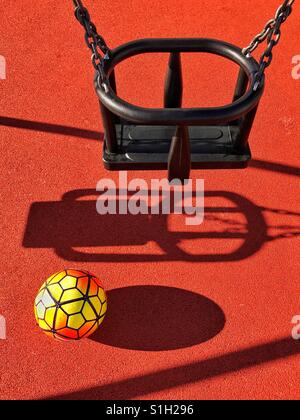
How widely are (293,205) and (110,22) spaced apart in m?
4.12

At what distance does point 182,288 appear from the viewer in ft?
16.0

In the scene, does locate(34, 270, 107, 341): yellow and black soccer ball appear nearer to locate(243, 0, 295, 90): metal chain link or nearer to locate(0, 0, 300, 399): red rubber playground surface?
locate(0, 0, 300, 399): red rubber playground surface

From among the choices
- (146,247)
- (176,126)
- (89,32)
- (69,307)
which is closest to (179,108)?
(176,126)

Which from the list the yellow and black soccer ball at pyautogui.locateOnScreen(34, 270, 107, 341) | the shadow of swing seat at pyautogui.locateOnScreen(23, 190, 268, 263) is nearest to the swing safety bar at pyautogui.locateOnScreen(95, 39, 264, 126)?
the yellow and black soccer ball at pyautogui.locateOnScreen(34, 270, 107, 341)

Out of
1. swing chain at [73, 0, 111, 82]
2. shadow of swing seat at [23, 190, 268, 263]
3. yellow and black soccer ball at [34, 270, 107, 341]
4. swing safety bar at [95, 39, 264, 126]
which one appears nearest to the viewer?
swing safety bar at [95, 39, 264, 126]

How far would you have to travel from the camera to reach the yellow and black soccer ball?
426 centimetres

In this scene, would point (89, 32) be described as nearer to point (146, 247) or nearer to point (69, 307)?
point (69, 307)

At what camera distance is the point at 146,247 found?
16.8 ft

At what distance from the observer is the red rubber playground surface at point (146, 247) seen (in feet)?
14.4

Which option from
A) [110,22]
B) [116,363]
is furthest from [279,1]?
[116,363]

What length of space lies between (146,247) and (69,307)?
1.20 m

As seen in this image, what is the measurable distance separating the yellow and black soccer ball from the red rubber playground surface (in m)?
0.28

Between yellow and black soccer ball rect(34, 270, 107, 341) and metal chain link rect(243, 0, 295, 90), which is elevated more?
metal chain link rect(243, 0, 295, 90)

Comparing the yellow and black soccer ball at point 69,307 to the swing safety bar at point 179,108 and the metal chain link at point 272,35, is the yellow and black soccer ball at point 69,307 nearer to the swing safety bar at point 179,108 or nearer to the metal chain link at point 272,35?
the swing safety bar at point 179,108
